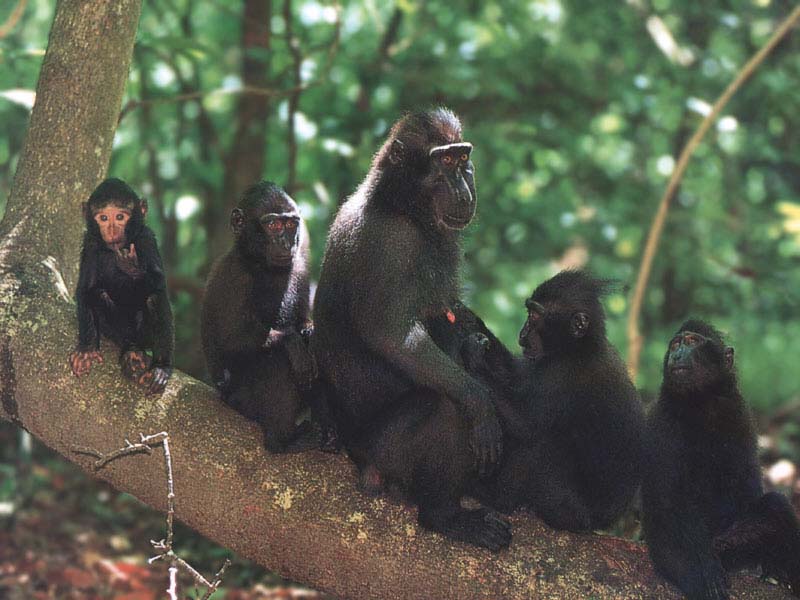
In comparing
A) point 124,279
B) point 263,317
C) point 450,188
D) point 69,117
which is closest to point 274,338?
point 263,317

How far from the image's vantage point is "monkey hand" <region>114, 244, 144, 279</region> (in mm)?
4832

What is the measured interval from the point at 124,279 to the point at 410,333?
64.8 inches

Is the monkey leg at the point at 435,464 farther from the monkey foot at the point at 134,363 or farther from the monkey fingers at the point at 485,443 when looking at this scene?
the monkey foot at the point at 134,363

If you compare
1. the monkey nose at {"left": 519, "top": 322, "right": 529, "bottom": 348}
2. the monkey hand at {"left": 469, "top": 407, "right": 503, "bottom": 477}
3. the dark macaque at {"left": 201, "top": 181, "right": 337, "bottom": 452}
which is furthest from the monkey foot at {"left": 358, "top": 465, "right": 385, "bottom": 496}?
the monkey nose at {"left": 519, "top": 322, "right": 529, "bottom": 348}

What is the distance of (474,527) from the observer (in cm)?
397

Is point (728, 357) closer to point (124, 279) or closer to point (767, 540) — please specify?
point (767, 540)

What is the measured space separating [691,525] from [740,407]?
712 mm

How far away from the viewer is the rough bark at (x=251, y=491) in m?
3.81

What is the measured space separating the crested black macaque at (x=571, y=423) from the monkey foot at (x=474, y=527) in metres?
0.43

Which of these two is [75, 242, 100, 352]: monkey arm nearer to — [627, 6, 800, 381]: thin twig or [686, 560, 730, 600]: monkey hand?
[686, 560, 730, 600]: monkey hand

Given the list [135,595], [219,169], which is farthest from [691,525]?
[219,169]

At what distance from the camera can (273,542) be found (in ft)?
13.0

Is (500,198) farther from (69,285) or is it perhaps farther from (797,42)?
(69,285)

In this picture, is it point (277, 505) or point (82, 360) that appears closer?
point (277, 505)
